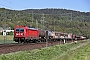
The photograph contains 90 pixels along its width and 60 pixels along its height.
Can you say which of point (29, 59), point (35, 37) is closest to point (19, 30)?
point (35, 37)

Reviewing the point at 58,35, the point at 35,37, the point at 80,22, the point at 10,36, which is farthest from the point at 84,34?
the point at 35,37

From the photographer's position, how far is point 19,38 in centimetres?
5753

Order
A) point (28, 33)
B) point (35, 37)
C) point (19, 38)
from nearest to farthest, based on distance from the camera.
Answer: point (19, 38), point (28, 33), point (35, 37)

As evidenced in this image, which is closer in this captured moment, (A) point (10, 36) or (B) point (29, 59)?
(B) point (29, 59)

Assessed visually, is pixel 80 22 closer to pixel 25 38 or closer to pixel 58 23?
pixel 58 23

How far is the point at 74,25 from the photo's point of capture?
131 metres

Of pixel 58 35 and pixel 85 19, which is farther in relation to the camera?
pixel 85 19

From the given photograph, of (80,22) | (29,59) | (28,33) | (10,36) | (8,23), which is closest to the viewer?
(29,59)

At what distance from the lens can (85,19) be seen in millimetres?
128250

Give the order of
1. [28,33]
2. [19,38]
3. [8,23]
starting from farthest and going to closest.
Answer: [8,23] → [28,33] → [19,38]

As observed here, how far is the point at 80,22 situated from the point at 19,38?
260 feet

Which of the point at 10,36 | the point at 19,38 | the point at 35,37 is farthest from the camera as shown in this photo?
the point at 10,36

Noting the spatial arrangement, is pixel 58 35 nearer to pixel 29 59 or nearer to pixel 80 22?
pixel 80 22

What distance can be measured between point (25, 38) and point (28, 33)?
283 centimetres
